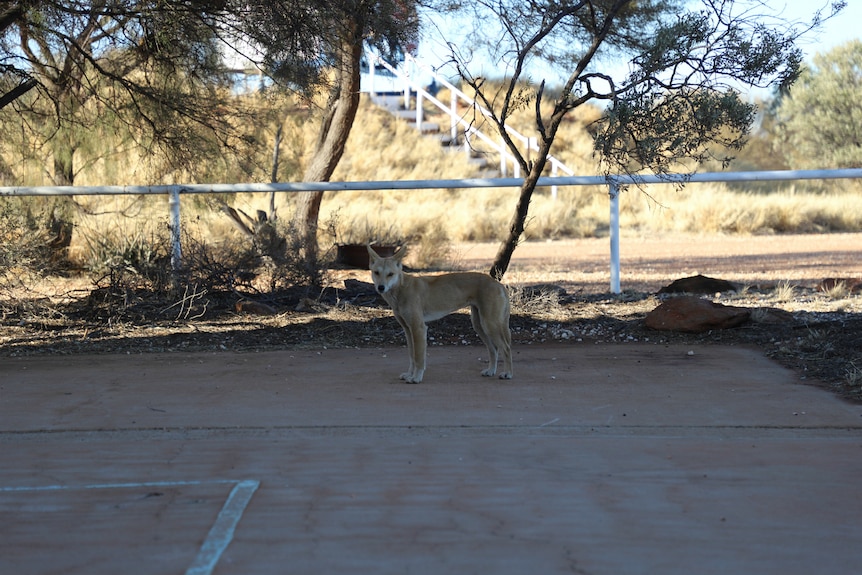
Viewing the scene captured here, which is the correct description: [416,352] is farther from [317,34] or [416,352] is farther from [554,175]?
Answer: [554,175]

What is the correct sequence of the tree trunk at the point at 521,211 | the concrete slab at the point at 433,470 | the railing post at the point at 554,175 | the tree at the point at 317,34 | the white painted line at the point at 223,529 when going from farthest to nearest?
the railing post at the point at 554,175
the tree trunk at the point at 521,211
the tree at the point at 317,34
the concrete slab at the point at 433,470
the white painted line at the point at 223,529

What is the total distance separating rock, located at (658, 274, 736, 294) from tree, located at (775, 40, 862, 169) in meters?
24.3

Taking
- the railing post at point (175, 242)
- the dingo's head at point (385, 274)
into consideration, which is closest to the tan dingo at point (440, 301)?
the dingo's head at point (385, 274)

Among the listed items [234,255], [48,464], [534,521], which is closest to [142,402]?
[48,464]

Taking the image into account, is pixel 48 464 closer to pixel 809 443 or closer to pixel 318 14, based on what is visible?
pixel 809 443

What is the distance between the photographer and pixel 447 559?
14.5ft

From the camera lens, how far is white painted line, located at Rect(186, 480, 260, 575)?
4.37 m

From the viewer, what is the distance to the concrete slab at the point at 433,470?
4520 millimetres

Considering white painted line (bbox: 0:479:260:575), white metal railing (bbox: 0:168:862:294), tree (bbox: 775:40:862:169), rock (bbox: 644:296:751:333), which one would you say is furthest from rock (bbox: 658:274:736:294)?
tree (bbox: 775:40:862:169)

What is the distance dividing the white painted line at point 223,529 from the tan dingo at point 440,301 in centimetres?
297

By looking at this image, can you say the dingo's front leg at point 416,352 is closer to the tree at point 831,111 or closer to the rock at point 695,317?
the rock at point 695,317

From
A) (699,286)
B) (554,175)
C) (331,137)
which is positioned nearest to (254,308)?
(331,137)

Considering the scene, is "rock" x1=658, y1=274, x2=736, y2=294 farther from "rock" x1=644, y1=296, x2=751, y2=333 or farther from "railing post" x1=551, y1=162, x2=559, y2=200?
"railing post" x1=551, y1=162, x2=559, y2=200

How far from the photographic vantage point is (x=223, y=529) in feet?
15.7
